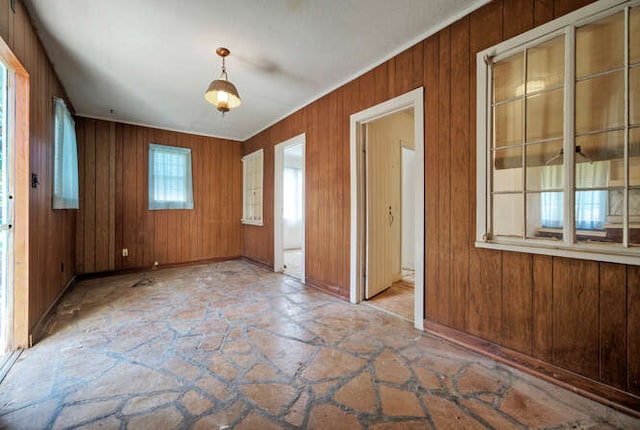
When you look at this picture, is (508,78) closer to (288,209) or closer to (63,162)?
(63,162)

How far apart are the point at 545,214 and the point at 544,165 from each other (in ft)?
1.10

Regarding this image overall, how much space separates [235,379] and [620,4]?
3.20 meters

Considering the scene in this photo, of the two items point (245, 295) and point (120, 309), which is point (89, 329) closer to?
point (120, 309)

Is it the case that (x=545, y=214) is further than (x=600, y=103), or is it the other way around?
(x=545, y=214)

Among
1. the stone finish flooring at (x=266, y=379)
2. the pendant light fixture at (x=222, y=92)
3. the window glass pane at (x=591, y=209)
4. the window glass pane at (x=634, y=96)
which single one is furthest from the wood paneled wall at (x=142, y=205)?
the window glass pane at (x=634, y=96)

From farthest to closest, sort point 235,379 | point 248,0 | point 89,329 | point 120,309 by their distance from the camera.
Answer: point 120,309
point 89,329
point 248,0
point 235,379

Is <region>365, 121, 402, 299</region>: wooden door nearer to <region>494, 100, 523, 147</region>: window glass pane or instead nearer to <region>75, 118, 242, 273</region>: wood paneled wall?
<region>494, 100, 523, 147</region>: window glass pane

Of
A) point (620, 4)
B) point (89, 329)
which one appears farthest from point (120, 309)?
point (620, 4)

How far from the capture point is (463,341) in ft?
6.81

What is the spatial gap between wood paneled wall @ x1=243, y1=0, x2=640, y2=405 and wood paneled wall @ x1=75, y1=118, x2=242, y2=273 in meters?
3.32

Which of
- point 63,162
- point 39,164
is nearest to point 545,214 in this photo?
point 39,164

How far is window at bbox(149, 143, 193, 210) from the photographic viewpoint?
4.75 m

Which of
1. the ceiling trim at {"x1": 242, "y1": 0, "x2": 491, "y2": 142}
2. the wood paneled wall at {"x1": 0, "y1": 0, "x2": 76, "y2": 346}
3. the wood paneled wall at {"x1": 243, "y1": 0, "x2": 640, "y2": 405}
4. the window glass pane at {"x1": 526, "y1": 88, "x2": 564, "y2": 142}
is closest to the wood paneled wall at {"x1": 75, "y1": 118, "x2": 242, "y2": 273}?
the wood paneled wall at {"x1": 0, "y1": 0, "x2": 76, "y2": 346}

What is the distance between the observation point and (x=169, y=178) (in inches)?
193
